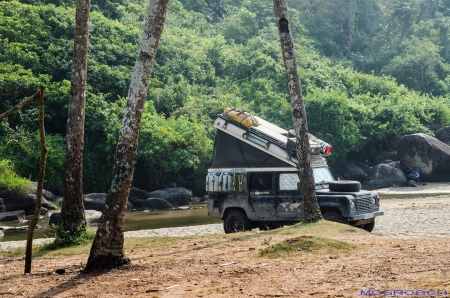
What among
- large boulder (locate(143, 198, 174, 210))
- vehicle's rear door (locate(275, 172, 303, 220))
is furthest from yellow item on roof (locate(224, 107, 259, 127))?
large boulder (locate(143, 198, 174, 210))

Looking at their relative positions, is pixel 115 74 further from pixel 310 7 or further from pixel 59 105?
pixel 310 7

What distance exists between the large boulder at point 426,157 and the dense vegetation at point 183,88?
13.6ft

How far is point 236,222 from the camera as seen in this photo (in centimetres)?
1762

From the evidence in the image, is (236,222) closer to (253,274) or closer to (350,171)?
(253,274)

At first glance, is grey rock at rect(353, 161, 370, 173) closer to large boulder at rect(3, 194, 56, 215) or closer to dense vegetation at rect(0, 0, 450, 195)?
dense vegetation at rect(0, 0, 450, 195)

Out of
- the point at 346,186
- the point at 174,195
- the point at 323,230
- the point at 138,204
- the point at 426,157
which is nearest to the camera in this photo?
the point at 323,230

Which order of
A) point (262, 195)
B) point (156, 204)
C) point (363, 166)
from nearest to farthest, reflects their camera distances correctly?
point (262, 195) → point (156, 204) → point (363, 166)

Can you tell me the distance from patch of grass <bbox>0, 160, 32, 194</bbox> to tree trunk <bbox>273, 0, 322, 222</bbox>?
57.5ft

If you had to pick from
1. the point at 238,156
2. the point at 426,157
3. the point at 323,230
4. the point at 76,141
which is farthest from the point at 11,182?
the point at 426,157

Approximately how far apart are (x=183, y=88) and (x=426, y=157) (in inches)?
644

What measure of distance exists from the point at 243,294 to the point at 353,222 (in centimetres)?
899

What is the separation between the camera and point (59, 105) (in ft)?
125

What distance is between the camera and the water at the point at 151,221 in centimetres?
2245

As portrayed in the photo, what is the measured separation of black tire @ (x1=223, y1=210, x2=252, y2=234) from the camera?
17422 mm
